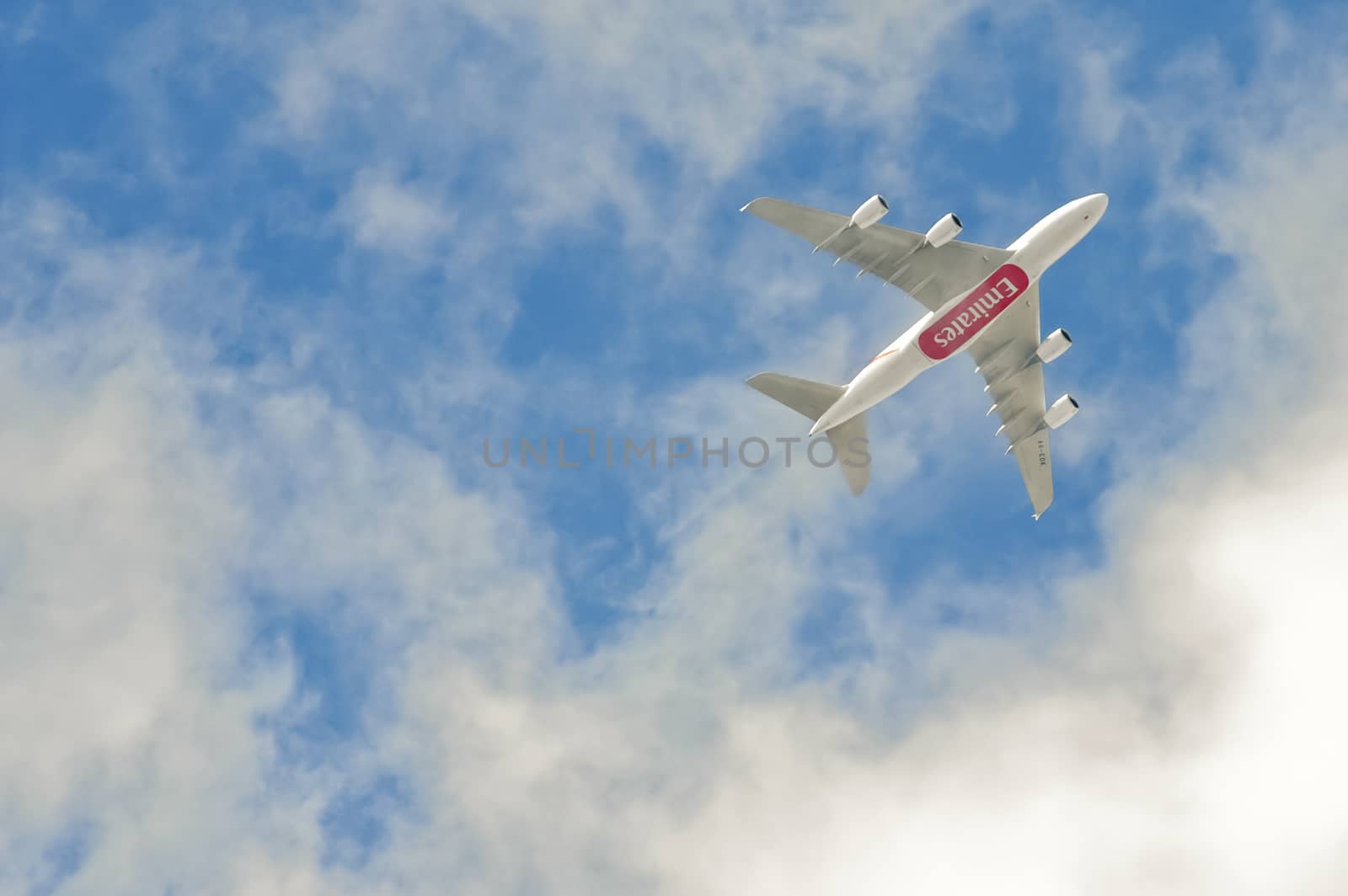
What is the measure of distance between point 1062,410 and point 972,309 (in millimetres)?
11014

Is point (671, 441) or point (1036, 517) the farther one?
point (1036, 517)

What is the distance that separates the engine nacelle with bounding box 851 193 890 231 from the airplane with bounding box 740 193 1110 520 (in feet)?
0.17

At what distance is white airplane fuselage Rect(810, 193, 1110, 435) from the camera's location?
92.8 meters

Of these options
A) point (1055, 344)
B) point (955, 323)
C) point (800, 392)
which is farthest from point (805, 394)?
point (1055, 344)

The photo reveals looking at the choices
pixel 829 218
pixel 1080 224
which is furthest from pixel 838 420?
pixel 1080 224

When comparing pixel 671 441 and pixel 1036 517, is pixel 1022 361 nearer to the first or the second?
pixel 1036 517

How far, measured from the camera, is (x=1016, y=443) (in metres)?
104

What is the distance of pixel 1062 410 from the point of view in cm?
9981

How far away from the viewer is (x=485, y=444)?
310 feet

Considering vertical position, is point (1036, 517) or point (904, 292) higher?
point (904, 292)

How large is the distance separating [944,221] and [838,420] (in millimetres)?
13951

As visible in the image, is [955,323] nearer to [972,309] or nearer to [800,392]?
[972,309]

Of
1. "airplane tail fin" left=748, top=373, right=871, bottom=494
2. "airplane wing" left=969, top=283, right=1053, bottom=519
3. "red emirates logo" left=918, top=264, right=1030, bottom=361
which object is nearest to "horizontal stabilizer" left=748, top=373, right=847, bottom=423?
"airplane tail fin" left=748, top=373, right=871, bottom=494

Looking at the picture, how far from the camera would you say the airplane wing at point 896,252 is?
9306 centimetres
